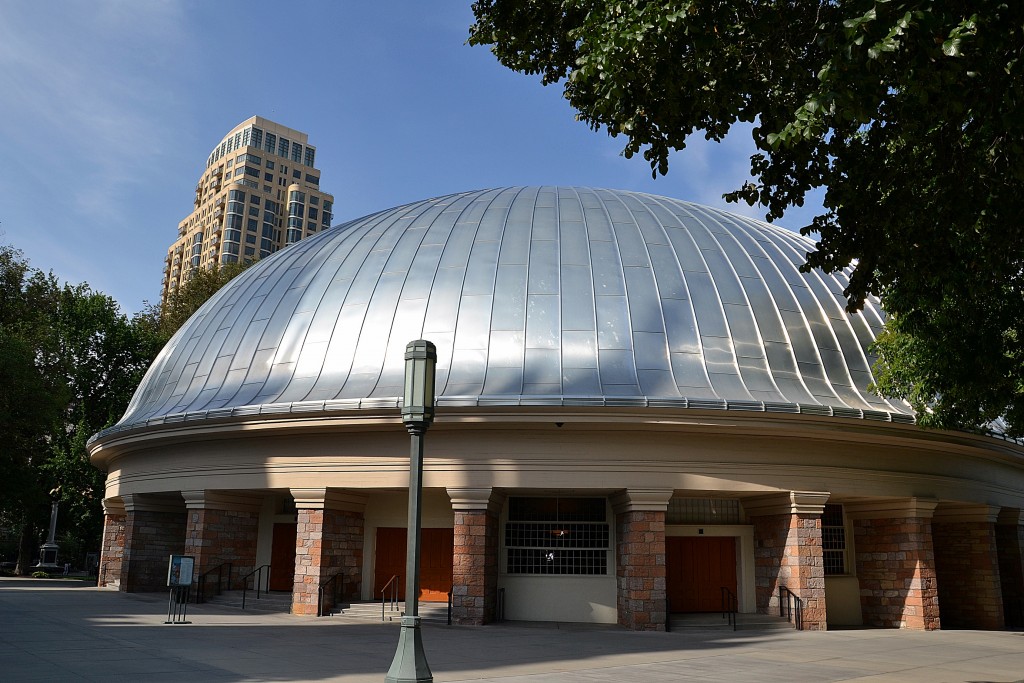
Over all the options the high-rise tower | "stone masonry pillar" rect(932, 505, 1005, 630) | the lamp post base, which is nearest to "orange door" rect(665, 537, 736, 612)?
"stone masonry pillar" rect(932, 505, 1005, 630)

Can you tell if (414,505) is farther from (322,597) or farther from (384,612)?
(384,612)

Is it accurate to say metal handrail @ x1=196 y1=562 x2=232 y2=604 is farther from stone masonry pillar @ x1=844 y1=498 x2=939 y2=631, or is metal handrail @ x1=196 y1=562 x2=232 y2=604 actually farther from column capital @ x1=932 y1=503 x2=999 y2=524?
column capital @ x1=932 y1=503 x2=999 y2=524

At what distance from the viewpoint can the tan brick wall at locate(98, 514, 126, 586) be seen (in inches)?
1113

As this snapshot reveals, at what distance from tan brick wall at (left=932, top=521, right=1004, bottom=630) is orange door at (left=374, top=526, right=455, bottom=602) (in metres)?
13.1

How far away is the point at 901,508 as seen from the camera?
2075 centimetres

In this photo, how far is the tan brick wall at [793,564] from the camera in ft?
62.0

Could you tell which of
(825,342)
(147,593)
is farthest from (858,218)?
(147,593)

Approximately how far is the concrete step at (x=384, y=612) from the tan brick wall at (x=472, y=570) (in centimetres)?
87

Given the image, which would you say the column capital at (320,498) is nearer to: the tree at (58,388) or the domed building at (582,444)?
the domed building at (582,444)

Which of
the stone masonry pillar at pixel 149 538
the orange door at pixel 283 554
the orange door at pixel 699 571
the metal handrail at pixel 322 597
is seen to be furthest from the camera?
the stone masonry pillar at pixel 149 538

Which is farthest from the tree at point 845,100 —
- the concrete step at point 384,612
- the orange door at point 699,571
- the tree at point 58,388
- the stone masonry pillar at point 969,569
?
the tree at point 58,388

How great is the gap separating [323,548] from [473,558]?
3688mm

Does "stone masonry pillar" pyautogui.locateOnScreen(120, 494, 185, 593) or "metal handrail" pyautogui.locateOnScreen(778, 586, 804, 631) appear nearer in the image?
"metal handrail" pyautogui.locateOnScreen(778, 586, 804, 631)

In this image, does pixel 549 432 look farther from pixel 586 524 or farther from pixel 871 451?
pixel 871 451
